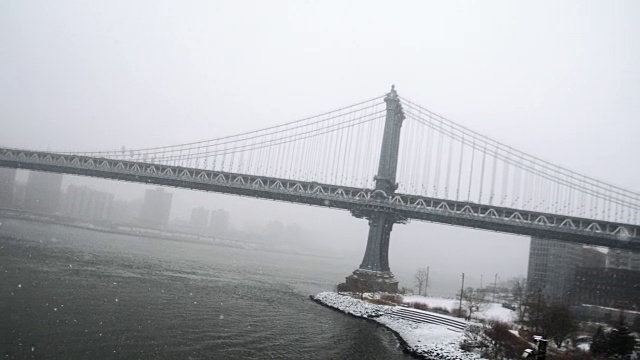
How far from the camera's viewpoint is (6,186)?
134 meters

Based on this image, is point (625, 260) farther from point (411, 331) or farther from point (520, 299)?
point (411, 331)

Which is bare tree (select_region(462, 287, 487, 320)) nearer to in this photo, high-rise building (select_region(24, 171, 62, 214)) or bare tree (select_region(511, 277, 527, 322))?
bare tree (select_region(511, 277, 527, 322))

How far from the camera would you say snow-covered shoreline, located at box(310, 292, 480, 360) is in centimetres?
2205

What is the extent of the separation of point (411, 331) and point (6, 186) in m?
146

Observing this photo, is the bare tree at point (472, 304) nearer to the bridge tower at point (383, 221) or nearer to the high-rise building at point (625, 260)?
the bridge tower at point (383, 221)

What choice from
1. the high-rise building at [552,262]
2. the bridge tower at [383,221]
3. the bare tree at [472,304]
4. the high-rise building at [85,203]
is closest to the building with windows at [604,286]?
the high-rise building at [552,262]

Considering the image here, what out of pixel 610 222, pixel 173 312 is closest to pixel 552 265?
pixel 610 222

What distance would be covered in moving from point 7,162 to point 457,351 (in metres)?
68.6

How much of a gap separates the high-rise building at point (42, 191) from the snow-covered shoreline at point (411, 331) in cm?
14436

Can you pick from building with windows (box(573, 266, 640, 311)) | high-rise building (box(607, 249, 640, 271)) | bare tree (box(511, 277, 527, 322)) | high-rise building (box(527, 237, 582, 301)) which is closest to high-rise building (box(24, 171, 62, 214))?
bare tree (box(511, 277, 527, 322))

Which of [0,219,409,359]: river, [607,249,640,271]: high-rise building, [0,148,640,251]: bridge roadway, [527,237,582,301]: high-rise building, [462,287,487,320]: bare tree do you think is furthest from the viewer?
[527,237,582,301]: high-rise building

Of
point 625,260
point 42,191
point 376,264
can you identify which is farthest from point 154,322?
point 42,191

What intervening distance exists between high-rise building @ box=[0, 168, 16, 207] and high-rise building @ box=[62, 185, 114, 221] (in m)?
37.6

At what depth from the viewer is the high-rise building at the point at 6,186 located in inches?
5189
